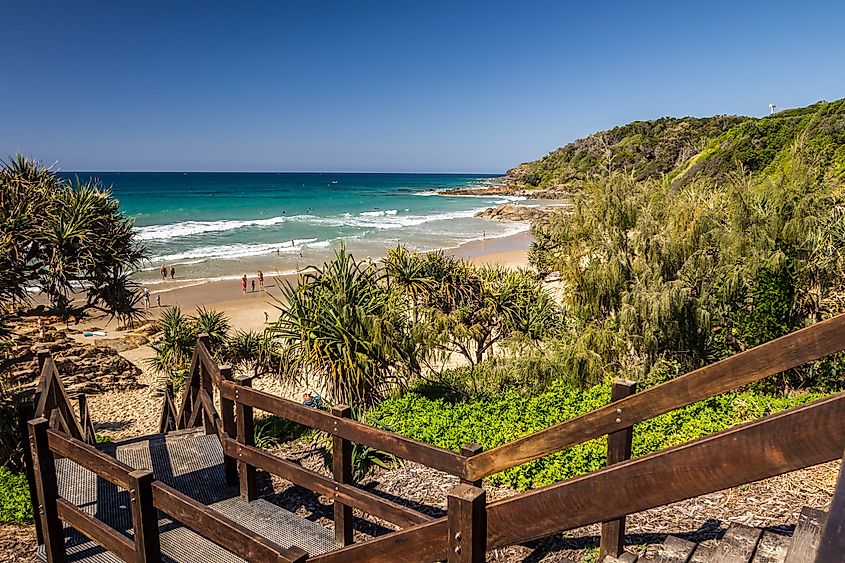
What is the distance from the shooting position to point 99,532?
3.46 metres

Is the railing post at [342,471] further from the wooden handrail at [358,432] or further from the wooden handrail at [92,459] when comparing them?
the wooden handrail at [92,459]

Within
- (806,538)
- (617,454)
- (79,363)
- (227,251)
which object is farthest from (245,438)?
(227,251)

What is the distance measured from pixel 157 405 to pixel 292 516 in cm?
1048

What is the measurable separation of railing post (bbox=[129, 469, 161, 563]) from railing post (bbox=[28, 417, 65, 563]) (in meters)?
1.30

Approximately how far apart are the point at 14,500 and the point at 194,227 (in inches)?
2034

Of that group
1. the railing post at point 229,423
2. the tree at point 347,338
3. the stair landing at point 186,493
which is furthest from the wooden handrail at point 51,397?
the tree at point 347,338

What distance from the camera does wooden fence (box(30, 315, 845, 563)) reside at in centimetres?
131

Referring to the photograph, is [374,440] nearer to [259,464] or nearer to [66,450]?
[259,464]

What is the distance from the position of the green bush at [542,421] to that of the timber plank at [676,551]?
1891 millimetres

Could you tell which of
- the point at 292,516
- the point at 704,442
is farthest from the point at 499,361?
the point at 704,442

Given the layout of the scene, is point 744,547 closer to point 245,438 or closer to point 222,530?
point 222,530

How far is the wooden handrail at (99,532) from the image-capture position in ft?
10.5

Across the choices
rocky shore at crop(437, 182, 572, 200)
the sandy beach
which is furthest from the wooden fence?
rocky shore at crop(437, 182, 572, 200)

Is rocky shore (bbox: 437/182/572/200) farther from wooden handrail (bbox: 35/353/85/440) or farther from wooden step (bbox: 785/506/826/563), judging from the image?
wooden step (bbox: 785/506/826/563)
